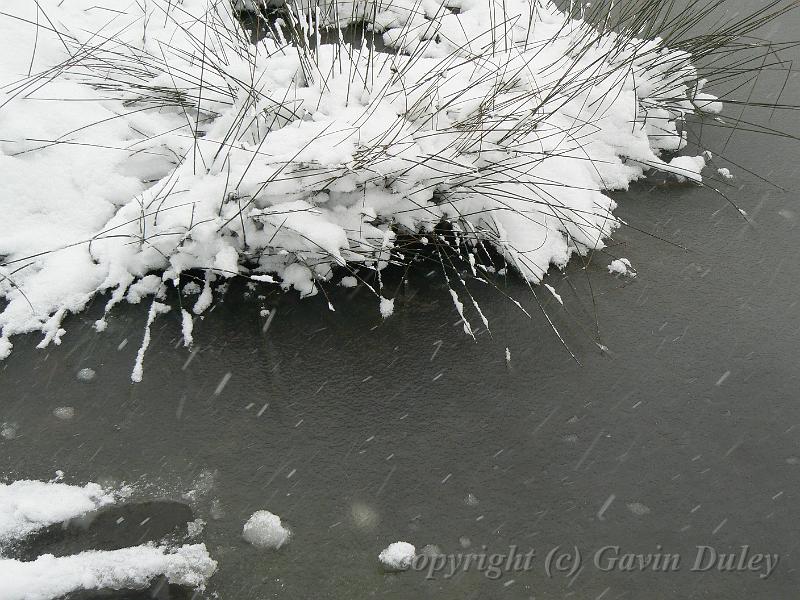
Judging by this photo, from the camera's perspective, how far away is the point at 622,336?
2.21 m

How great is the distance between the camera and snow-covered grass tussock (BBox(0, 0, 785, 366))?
219 centimetres

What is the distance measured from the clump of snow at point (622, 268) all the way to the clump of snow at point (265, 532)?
1.47 meters

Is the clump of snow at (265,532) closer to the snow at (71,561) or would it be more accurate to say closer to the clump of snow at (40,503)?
the snow at (71,561)

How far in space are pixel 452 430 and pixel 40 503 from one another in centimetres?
105

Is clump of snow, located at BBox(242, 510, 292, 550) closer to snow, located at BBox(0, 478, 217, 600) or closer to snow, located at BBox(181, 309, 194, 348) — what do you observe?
snow, located at BBox(0, 478, 217, 600)

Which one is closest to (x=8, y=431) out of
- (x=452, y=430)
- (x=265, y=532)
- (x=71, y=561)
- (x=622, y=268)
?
(x=71, y=561)

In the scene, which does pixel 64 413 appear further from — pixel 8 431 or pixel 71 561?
pixel 71 561

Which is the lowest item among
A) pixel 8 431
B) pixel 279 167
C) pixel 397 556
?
pixel 397 556

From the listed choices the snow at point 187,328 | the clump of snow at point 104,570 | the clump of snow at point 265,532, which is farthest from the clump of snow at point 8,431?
the clump of snow at point 265,532

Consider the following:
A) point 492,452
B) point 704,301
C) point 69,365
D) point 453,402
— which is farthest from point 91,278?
point 704,301

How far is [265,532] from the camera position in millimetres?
1633

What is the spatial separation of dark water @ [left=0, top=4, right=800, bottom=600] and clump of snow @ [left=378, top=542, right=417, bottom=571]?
25mm

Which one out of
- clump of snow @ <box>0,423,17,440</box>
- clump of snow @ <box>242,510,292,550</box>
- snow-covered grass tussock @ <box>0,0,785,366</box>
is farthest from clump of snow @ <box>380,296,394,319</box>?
clump of snow @ <box>0,423,17,440</box>

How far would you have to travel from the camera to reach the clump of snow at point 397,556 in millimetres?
1589
